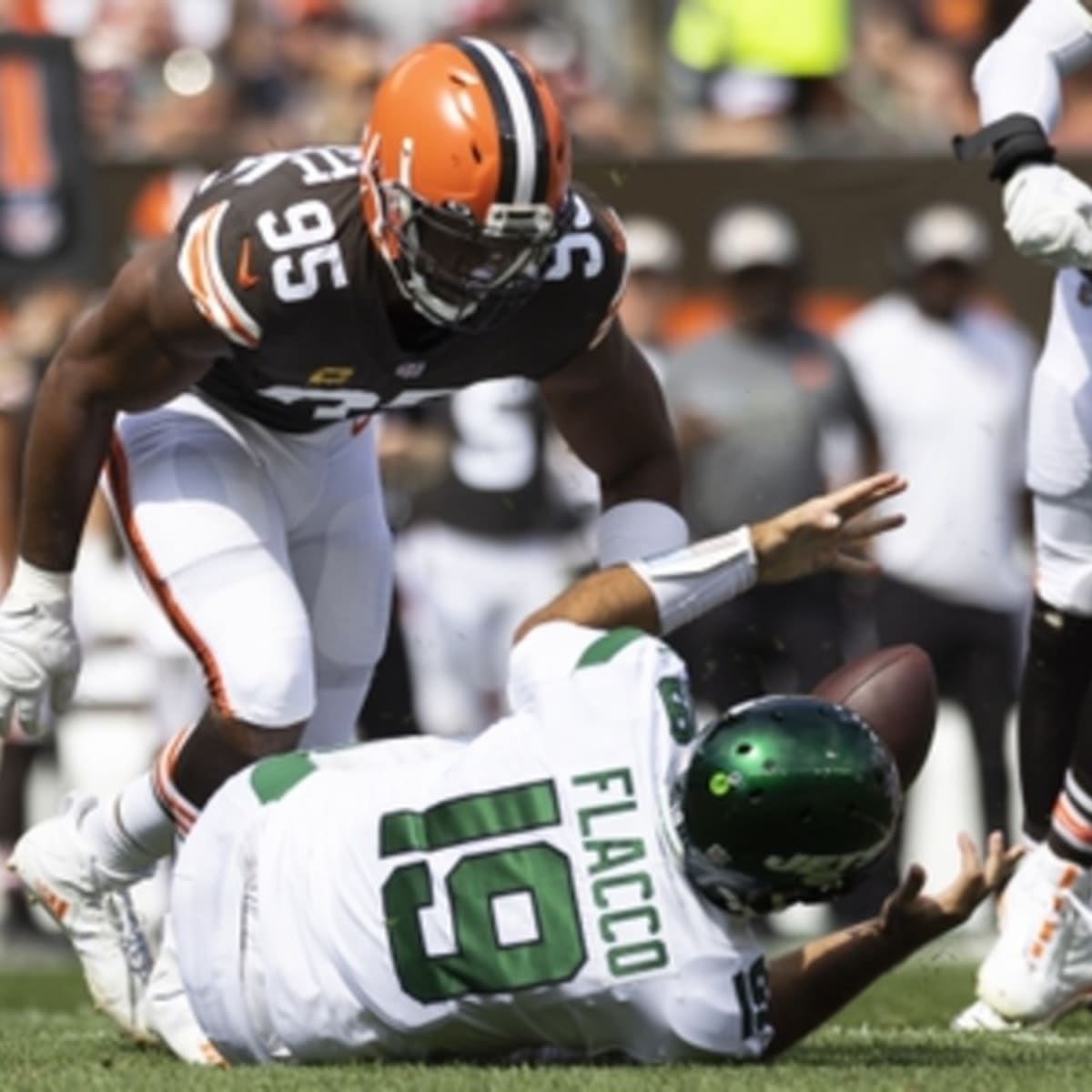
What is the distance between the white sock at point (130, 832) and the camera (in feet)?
19.0

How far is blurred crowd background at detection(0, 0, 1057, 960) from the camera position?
30.6 ft

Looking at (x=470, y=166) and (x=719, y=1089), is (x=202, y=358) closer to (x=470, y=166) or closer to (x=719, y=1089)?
(x=470, y=166)

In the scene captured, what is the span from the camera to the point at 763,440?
934 centimetres

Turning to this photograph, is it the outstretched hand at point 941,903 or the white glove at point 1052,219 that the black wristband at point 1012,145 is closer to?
the white glove at point 1052,219

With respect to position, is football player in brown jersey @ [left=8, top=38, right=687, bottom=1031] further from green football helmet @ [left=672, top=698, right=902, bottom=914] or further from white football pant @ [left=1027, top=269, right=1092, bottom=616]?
green football helmet @ [left=672, top=698, right=902, bottom=914]

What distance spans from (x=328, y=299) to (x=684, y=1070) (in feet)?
5.09

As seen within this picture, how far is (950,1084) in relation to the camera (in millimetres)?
4609

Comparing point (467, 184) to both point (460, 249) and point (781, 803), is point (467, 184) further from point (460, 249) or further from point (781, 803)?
point (781, 803)

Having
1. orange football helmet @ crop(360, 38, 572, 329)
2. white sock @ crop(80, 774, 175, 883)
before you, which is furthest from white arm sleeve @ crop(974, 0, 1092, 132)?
white sock @ crop(80, 774, 175, 883)

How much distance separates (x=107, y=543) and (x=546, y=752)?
5596mm

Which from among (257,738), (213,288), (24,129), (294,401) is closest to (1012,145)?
(294,401)

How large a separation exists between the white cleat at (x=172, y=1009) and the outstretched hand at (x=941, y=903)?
1259 mm

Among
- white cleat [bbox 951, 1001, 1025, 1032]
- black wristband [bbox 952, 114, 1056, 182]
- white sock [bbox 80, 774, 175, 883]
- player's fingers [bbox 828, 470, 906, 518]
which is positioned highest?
black wristband [bbox 952, 114, 1056, 182]

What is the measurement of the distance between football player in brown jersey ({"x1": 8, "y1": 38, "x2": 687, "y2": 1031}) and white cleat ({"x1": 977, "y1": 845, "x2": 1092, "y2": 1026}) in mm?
982
